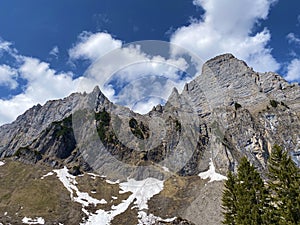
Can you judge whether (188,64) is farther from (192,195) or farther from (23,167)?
(23,167)

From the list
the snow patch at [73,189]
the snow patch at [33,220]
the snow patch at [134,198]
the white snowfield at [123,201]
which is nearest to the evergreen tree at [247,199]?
the white snowfield at [123,201]

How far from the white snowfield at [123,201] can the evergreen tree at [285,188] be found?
9498 cm

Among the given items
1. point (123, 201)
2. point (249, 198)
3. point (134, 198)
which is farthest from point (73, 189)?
point (249, 198)

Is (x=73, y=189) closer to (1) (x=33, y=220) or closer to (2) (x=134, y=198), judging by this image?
(2) (x=134, y=198)

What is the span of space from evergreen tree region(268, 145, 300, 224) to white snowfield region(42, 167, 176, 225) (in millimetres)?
94983

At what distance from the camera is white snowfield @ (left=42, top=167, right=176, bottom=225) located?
441 feet

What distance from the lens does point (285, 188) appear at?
35.8m

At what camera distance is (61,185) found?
17112cm

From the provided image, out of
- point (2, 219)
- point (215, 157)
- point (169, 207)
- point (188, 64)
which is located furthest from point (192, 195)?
point (188, 64)

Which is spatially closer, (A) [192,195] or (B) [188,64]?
(B) [188,64]

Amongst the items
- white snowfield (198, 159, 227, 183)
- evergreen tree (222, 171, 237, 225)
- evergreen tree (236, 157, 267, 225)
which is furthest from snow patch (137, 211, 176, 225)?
evergreen tree (236, 157, 267, 225)

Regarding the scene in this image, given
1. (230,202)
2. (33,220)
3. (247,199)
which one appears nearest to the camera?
(247,199)

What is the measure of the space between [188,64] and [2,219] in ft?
364

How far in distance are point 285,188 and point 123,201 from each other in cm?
12710
